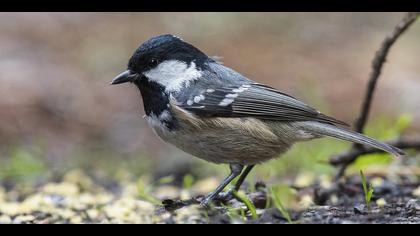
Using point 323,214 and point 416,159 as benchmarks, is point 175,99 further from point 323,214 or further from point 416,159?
point 416,159

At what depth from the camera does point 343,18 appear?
10.1 meters

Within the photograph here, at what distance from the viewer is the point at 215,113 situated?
3838 mm

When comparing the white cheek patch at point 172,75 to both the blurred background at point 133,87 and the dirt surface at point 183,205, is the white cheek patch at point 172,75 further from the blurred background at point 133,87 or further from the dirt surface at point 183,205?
the blurred background at point 133,87

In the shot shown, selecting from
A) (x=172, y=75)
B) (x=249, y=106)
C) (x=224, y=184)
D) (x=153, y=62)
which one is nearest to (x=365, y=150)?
(x=249, y=106)

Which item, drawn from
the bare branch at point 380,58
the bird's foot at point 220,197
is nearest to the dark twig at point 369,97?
the bare branch at point 380,58

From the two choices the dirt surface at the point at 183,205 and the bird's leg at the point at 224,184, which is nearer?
the dirt surface at the point at 183,205

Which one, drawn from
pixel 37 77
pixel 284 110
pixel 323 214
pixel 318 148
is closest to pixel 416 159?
pixel 318 148

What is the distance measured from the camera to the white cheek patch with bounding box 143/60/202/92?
3.92 m

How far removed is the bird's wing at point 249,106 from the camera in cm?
385

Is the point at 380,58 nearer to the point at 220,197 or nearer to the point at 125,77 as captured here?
the point at 220,197

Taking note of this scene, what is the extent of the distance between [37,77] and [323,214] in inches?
232

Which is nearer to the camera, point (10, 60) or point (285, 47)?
point (10, 60)

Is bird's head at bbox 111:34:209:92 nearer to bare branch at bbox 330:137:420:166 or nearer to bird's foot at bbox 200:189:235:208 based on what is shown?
bird's foot at bbox 200:189:235:208

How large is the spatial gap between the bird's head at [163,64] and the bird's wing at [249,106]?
0.17m
